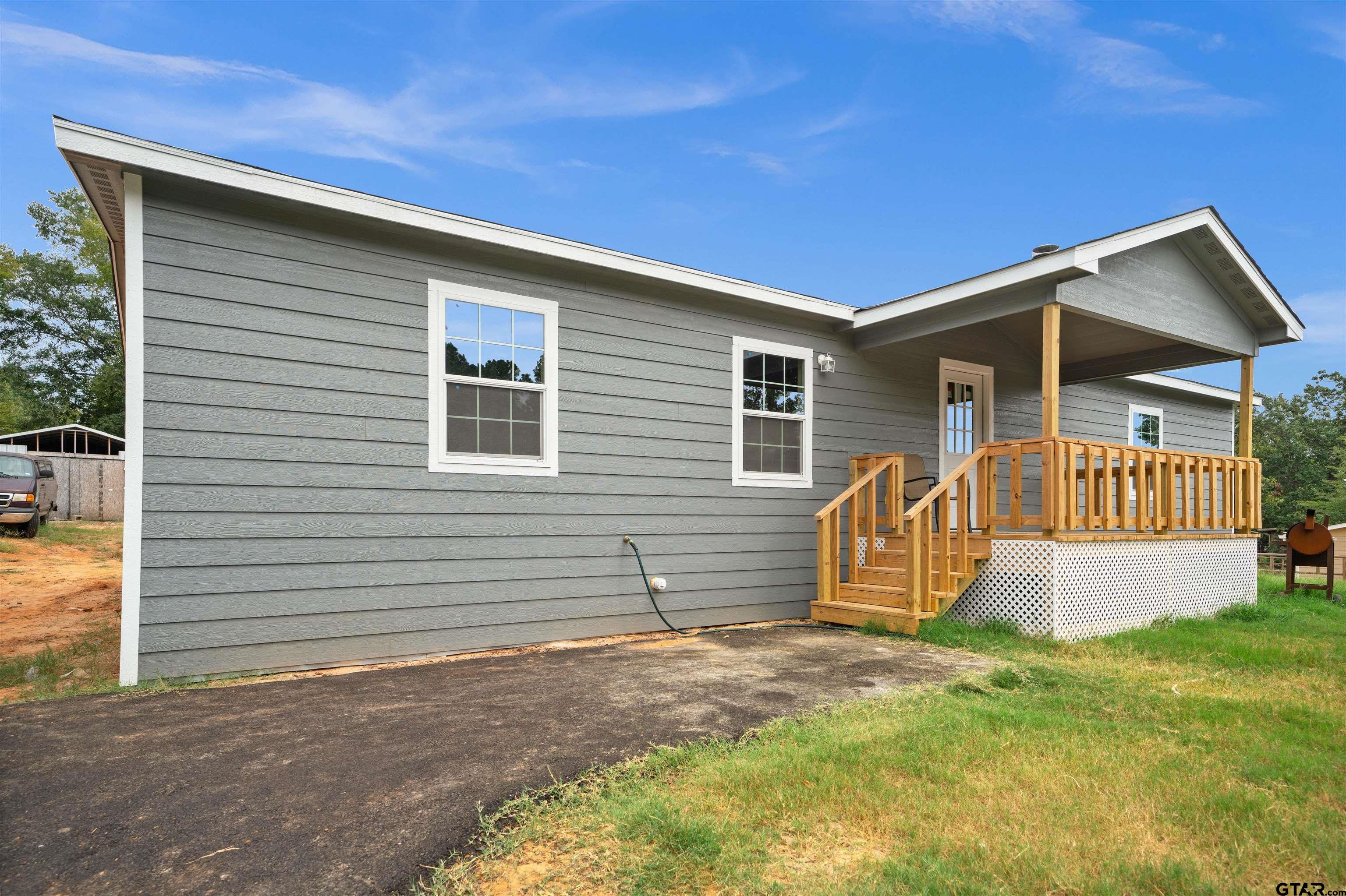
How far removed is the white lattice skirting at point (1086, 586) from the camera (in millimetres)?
5562

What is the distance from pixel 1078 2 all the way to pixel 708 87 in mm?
8430

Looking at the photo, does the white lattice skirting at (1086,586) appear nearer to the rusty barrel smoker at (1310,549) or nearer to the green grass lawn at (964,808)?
the green grass lawn at (964,808)

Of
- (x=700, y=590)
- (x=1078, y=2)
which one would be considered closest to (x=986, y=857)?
(x=700, y=590)

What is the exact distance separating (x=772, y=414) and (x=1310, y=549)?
24.2 feet

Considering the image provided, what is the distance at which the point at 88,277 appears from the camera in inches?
1072

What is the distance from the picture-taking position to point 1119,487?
647cm

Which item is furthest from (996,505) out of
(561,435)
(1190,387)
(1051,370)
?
(1190,387)

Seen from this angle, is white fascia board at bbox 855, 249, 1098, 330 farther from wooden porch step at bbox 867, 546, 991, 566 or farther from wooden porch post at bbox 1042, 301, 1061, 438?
wooden porch step at bbox 867, 546, 991, 566

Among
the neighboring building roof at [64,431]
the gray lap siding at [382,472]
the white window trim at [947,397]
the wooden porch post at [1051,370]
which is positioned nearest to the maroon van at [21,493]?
the neighboring building roof at [64,431]

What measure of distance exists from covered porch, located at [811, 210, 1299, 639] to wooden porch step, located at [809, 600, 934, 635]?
12mm

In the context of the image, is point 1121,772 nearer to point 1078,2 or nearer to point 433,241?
point 433,241

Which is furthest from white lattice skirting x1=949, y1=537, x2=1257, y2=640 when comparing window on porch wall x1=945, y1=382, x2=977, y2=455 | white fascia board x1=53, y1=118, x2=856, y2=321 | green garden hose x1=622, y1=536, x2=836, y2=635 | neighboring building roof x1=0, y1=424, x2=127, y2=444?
neighboring building roof x1=0, y1=424, x2=127, y2=444

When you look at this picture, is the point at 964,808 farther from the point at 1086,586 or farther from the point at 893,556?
the point at 893,556

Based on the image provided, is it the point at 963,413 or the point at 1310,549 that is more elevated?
the point at 963,413
